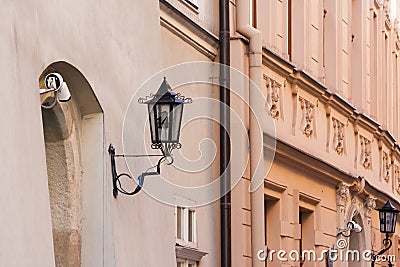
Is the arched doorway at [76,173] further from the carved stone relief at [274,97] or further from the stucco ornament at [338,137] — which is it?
the stucco ornament at [338,137]

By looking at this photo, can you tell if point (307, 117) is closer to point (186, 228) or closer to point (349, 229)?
point (349, 229)

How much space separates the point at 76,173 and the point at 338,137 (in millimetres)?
10076

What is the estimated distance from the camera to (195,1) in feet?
44.1

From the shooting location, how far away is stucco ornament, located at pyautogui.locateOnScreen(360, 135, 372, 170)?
21078 mm

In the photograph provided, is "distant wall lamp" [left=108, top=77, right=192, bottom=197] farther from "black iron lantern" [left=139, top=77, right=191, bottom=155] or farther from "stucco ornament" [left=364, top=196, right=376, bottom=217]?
"stucco ornament" [left=364, top=196, right=376, bottom=217]

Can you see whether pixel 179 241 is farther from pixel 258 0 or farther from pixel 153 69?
pixel 258 0

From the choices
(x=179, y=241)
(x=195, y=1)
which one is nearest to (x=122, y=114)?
(x=179, y=241)

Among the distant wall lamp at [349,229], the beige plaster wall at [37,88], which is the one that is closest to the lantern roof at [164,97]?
the beige plaster wall at [37,88]

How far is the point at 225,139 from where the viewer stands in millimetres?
13891

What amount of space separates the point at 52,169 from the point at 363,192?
1181 cm

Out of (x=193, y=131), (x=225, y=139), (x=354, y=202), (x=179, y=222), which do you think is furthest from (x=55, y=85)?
(x=354, y=202)

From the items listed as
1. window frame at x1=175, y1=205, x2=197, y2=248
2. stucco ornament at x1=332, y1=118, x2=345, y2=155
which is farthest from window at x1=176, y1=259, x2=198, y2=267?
stucco ornament at x1=332, y1=118, x2=345, y2=155

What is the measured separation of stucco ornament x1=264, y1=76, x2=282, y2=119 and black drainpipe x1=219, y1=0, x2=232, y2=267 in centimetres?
169

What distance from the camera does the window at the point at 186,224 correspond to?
41.8ft
